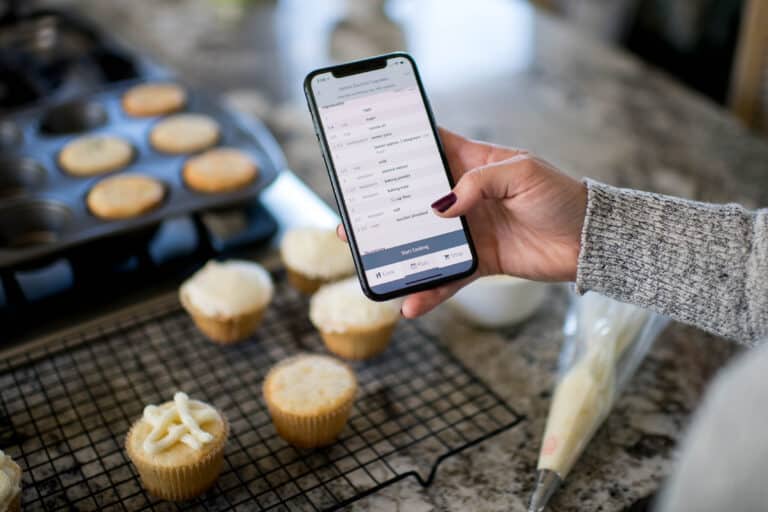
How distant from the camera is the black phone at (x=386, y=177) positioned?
104 centimetres

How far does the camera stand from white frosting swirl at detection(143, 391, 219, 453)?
976 millimetres

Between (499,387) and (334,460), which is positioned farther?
(499,387)

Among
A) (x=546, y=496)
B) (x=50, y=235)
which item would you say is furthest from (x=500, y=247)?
(x=50, y=235)

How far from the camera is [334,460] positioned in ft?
3.48

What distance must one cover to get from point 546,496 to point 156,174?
89 cm

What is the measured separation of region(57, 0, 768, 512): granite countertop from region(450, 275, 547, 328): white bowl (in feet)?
0.10

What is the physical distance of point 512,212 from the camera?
43.3 inches

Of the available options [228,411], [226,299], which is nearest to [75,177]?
[226,299]

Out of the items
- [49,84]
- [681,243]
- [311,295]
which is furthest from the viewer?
[49,84]

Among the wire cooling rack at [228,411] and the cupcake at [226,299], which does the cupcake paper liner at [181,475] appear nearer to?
the wire cooling rack at [228,411]

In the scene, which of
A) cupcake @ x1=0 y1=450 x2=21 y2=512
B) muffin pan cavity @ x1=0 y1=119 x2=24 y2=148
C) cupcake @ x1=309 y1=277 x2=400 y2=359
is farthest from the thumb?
muffin pan cavity @ x1=0 y1=119 x2=24 y2=148

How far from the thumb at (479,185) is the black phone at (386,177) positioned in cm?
7

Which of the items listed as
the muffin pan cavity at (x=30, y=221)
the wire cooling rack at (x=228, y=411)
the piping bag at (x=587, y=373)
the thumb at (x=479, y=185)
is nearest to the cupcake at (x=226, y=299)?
the wire cooling rack at (x=228, y=411)

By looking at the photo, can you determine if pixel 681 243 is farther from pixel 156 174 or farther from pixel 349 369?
pixel 156 174
